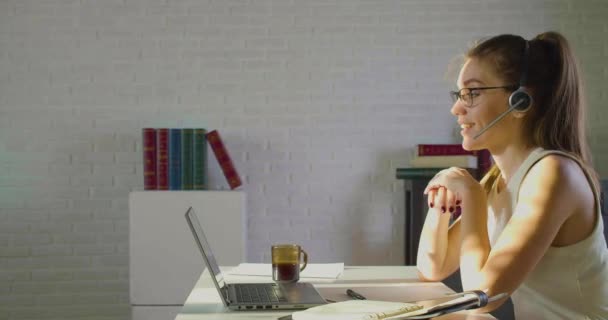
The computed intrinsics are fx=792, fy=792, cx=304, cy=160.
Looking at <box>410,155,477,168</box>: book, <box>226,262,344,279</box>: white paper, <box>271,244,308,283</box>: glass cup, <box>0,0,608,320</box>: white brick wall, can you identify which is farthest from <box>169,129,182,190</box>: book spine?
<box>271,244,308,283</box>: glass cup

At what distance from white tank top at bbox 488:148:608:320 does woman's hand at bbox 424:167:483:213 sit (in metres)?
0.15

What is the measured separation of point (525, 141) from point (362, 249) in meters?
2.62

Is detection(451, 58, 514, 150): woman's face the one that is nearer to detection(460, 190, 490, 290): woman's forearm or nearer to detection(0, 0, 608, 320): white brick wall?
detection(460, 190, 490, 290): woman's forearm

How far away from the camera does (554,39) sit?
178 centimetres

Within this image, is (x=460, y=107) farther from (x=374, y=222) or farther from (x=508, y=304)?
(x=374, y=222)

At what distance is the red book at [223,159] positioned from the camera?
4105 mm

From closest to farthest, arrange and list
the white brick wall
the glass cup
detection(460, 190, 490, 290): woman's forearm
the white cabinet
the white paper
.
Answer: detection(460, 190, 490, 290): woman's forearm
the glass cup
the white paper
the white cabinet
the white brick wall

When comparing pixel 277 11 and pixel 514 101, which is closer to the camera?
pixel 514 101

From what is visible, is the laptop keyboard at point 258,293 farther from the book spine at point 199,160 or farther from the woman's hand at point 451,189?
the book spine at point 199,160

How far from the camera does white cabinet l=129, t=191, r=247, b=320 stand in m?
3.93

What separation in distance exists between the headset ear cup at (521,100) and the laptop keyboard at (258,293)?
0.66 m

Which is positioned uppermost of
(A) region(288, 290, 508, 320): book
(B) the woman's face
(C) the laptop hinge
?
(B) the woman's face

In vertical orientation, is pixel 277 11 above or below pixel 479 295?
above

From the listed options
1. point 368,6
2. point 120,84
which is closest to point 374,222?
point 368,6
